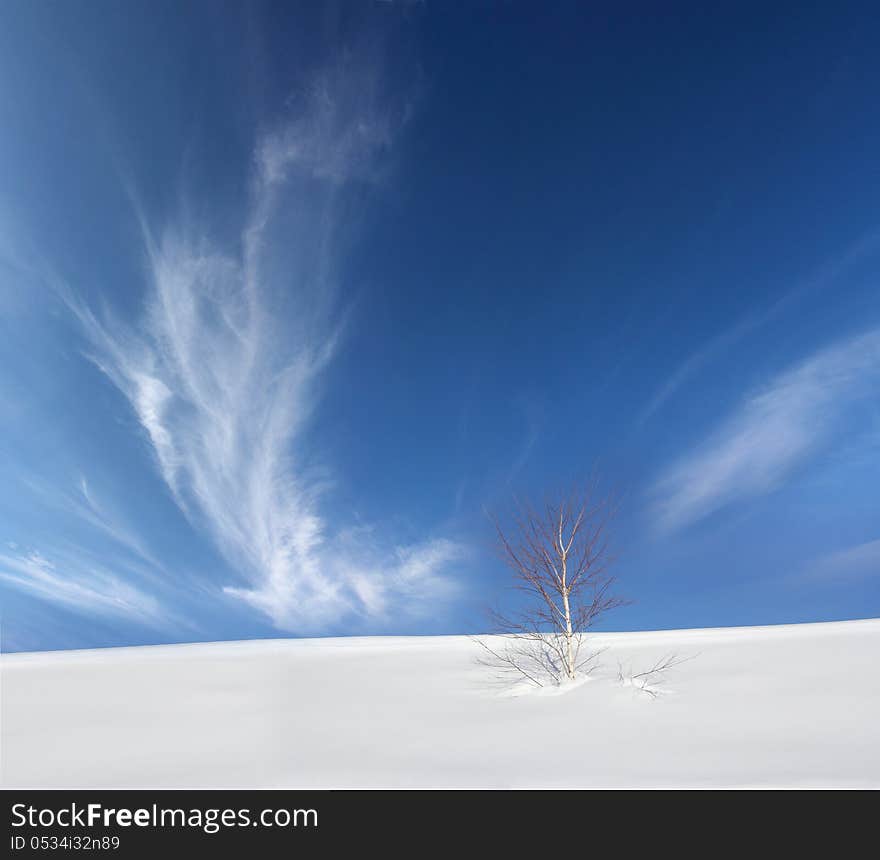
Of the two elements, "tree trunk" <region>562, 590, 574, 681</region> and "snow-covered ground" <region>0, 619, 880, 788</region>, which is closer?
"snow-covered ground" <region>0, 619, 880, 788</region>

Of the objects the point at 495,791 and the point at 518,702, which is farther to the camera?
the point at 518,702

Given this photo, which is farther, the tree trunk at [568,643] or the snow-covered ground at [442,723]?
the tree trunk at [568,643]

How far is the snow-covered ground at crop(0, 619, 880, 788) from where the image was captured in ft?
20.1

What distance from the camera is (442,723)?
8422mm

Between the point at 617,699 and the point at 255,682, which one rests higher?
the point at 255,682

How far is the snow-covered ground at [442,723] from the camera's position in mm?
6121

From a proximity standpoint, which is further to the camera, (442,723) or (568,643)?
(568,643)
